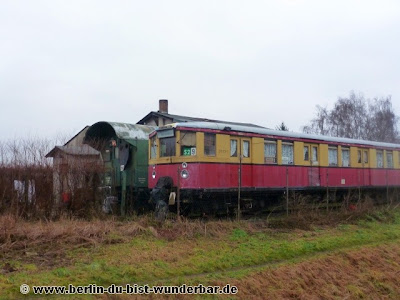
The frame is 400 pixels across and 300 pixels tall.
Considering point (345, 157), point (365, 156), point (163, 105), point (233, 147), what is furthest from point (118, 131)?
point (163, 105)

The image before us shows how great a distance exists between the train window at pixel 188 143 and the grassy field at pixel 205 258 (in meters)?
3.05

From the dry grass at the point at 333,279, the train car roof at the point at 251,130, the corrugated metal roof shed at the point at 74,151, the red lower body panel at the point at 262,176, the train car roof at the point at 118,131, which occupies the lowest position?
the dry grass at the point at 333,279

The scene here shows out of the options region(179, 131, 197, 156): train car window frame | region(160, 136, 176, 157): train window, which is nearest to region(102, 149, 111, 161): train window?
region(160, 136, 176, 157): train window

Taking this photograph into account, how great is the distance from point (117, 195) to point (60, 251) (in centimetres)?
641

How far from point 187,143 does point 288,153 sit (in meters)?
4.51

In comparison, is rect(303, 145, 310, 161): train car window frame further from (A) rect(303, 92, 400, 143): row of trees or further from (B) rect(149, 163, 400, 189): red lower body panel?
(A) rect(303, 92, 400, 143): row of trees

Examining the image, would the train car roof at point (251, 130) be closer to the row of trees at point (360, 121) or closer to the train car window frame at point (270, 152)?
the train car window frame at point (270, 152)

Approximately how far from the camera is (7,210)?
37.3 feet

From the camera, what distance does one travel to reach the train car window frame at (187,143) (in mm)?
13914

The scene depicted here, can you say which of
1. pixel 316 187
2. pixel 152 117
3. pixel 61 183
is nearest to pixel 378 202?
pixel 316 187

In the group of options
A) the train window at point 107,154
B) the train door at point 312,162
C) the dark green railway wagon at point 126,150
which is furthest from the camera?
the train window at point 107,154

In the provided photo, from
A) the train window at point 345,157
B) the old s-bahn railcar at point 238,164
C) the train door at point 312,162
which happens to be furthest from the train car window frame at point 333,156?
the train door at point 312,162

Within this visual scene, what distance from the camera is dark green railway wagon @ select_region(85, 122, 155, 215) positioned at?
17.2 m

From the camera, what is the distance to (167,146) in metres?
14.9
